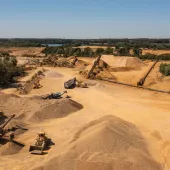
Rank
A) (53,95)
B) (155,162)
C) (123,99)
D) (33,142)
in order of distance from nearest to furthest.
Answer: (155,162), (33,142), (53,95), (123,99)

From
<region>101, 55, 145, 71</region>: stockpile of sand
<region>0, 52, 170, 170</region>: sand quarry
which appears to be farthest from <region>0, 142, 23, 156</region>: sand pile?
<region>101, 55, 145, 71</region>: stockpile of sand

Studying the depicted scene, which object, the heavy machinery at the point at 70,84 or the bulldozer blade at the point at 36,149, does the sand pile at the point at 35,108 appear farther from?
the heavy machinery at the point at 70,84

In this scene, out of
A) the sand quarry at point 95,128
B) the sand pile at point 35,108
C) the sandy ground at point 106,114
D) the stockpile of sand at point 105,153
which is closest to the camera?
the stockpile of sand at point 105,153

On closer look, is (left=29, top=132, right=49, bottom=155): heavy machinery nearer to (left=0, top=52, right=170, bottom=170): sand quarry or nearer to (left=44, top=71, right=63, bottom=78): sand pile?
(left=0, top=52, right=170, bottom=170): sand quarry

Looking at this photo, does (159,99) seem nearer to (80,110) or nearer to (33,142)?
(80,110)

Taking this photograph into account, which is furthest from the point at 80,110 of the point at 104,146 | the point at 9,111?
the point at 104,146

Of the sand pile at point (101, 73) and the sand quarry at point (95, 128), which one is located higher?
the sand quarry at point (95, 128)

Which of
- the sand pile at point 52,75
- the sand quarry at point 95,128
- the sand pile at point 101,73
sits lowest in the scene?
the sand pile at point 52,75

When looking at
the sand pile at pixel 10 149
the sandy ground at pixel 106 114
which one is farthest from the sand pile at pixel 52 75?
the sand pile at pixel 10 149
